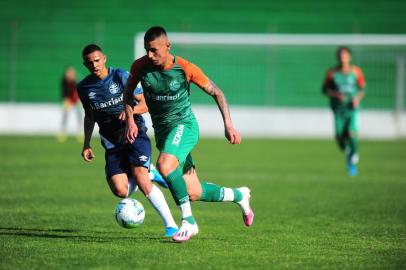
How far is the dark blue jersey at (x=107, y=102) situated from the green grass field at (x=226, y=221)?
1101mm

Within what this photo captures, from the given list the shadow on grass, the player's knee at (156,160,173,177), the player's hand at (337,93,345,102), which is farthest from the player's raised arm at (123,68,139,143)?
the player's hand at (337,93,345,102)

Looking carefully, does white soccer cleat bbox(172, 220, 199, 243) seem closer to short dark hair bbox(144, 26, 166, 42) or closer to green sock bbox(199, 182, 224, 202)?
green sock bbox(199, 182, 224, 202)

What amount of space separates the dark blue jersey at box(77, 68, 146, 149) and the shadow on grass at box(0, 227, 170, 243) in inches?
39.4

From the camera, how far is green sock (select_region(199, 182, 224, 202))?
8.70 meters

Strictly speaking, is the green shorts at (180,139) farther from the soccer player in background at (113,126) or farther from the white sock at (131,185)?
the white sock at (131,185)

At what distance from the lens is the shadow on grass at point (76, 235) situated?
841 centimetres

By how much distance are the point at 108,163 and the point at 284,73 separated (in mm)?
24385

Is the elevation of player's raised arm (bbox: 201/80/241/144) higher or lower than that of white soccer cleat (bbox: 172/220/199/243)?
higher

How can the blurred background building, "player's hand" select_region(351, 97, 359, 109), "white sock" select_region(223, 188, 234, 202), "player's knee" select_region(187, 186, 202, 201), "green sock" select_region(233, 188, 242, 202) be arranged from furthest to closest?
the blurred background building < "player's hand" select_region(351, 97, 359, 109) < "green sock" select_region(233, 188, 242, 202) < "white sock" select_region(223, 188, 234, 202) < "player's knee" select_region(187, 186, 202, 201)

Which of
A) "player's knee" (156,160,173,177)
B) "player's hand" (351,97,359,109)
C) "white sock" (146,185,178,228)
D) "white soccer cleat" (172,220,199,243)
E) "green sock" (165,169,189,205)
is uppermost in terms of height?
"player's hand" (351,97,359,109)

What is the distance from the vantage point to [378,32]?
3369cm

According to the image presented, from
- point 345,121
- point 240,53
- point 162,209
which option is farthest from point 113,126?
point 240,53

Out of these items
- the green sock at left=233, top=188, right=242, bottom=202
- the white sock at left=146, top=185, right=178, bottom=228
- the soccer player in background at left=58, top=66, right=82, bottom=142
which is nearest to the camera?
the white sock at left=146, top=185, right=178, bottom=228

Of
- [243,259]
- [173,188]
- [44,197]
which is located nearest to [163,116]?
[173,188]
